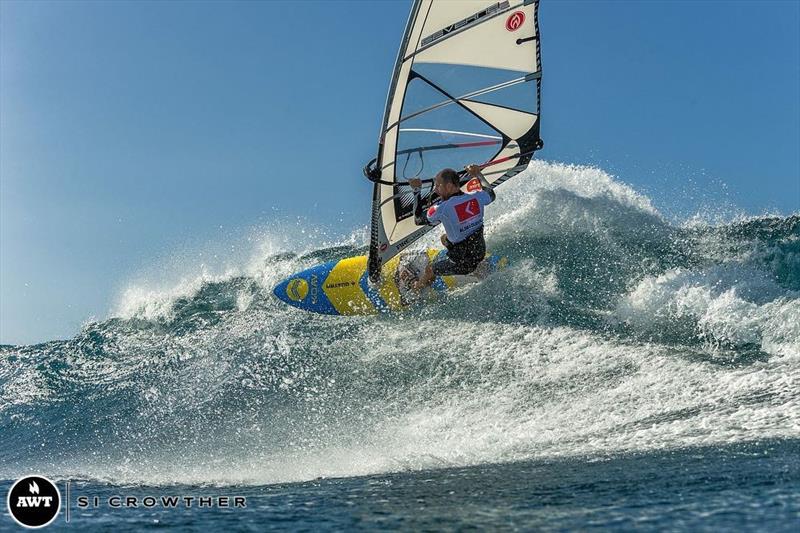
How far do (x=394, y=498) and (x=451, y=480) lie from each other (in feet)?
1.69

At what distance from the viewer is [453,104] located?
332 inches

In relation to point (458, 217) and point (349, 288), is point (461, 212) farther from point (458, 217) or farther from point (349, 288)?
point (349, 288)

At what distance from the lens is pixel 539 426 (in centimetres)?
535

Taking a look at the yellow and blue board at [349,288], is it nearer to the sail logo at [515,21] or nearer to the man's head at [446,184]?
the man's head at [446,184]

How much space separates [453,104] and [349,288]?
3.05 metres

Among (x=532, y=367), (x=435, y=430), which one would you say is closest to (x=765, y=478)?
(x=435, y=430)

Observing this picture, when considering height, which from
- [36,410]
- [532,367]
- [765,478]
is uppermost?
[36,410]

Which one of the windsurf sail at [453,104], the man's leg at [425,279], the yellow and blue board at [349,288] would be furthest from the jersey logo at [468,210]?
the yellow and blue board at [349,288]

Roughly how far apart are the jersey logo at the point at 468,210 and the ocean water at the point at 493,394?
1191mm

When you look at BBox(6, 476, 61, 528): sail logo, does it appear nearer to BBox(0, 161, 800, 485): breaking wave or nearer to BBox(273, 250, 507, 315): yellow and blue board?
BBox(0, 161, 800, 485): breaking wave

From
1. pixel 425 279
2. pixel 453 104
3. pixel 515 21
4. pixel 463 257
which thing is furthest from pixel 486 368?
pixel 515 21

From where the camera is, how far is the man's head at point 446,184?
8031mm

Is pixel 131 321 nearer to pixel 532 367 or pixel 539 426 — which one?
pixel 532 367

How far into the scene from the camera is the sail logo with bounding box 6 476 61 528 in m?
3.76
